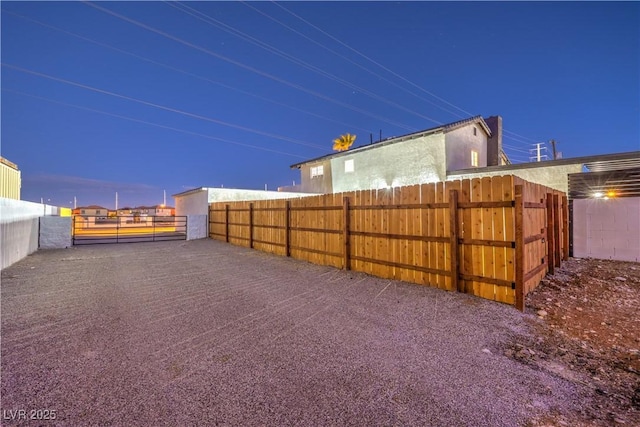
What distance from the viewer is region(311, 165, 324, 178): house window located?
22117mm

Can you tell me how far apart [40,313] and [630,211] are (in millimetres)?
14673

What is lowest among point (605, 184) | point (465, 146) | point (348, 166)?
point (605, 184)

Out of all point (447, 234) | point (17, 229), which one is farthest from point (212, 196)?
point (447, 234)

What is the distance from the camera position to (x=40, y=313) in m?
4.18

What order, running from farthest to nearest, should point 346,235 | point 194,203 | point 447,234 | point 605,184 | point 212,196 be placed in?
point 194,203, point 212,196, point 605,184, point 346,235, point 447,234

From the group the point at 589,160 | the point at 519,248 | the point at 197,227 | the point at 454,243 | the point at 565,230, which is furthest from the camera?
the point at 197,227

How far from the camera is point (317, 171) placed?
22.5 metres

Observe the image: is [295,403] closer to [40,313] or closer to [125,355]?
[125,355]

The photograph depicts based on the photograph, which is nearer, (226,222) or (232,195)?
(226,222)

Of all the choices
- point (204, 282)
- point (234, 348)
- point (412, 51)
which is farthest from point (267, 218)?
point (412, 51)

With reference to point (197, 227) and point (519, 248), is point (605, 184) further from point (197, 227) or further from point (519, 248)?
point (197, 227)

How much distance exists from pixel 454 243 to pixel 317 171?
59.2 feet

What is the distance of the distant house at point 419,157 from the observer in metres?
14.2

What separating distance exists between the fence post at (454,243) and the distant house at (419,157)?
30.3 feet
